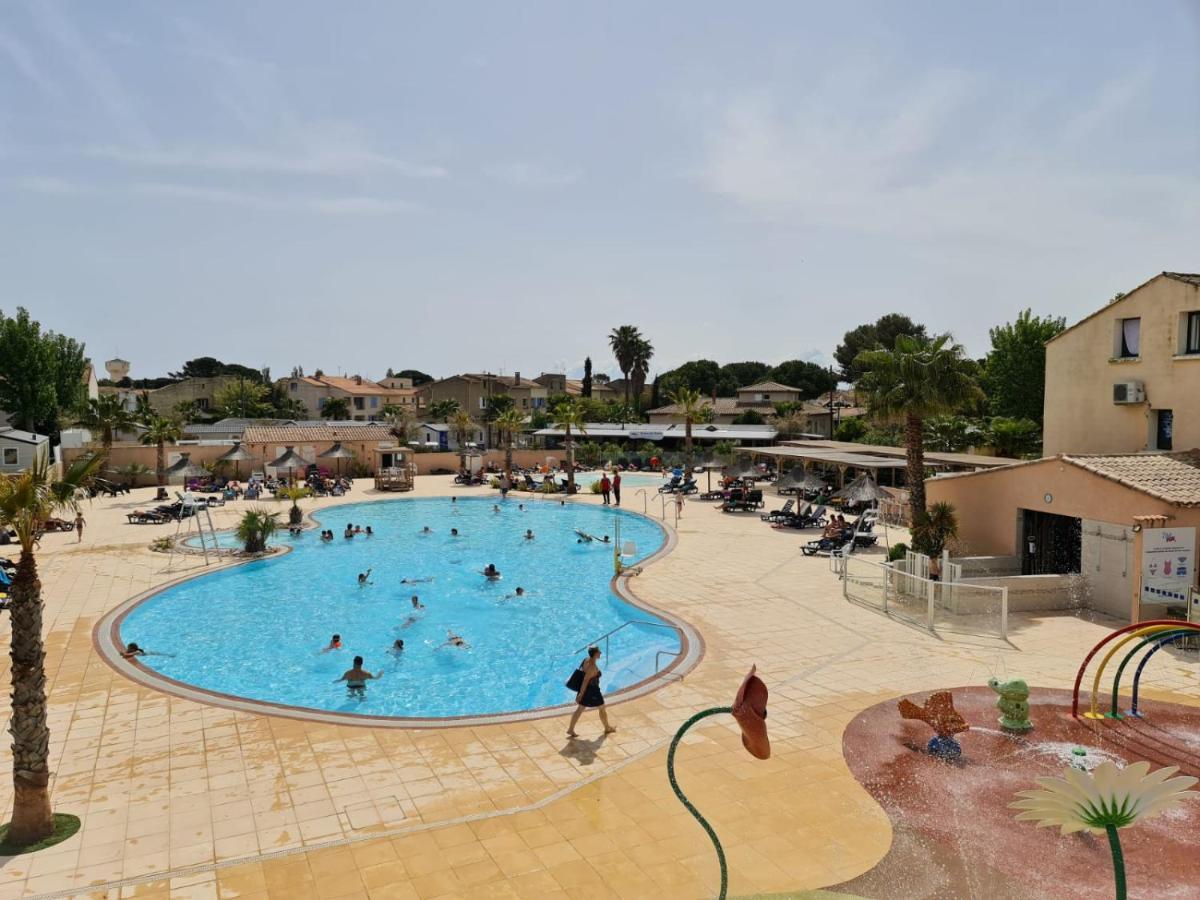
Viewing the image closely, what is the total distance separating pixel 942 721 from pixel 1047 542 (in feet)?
40.2

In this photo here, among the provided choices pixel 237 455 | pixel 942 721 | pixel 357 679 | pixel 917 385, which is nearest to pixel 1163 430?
pixel 917 385

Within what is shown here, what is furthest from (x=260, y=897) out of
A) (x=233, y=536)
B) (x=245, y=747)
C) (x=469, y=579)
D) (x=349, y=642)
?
(x=233, y=536)

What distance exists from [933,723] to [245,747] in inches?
370

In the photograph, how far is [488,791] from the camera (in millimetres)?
9328

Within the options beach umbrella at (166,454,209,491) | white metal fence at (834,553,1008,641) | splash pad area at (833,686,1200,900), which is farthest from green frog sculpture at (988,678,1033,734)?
beach umbrella at (166,454,209,491)

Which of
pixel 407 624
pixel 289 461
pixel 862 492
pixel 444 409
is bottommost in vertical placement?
pixel 407 624

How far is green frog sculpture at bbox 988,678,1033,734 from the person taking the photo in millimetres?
10891

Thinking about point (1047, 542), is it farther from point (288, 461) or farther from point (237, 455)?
point (237, 455)

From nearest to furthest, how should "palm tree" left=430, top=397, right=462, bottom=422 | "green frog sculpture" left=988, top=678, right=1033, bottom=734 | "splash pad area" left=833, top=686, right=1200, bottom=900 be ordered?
"splash pad area" left=833, top=686, right=1200, bottom=900 < "green frog sculpture" left=988, top=678, right=1033, bottom=734 < "palm tree" left=430, top=397, right=462, bottom=422

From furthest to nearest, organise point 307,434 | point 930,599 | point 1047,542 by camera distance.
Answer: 1. point 307,434
2. point 1047,542
3. point 930,599

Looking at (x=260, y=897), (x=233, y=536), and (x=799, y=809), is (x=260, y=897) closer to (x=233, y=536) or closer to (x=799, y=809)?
(x=799, y=809)

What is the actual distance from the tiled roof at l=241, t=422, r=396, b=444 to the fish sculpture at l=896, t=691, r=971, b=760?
146 ft

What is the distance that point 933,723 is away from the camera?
10.6 metres

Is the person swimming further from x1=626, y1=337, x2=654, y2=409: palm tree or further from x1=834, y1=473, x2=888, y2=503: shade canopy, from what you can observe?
x1=626, y1=337, x2=654, y2=409: palm tree
